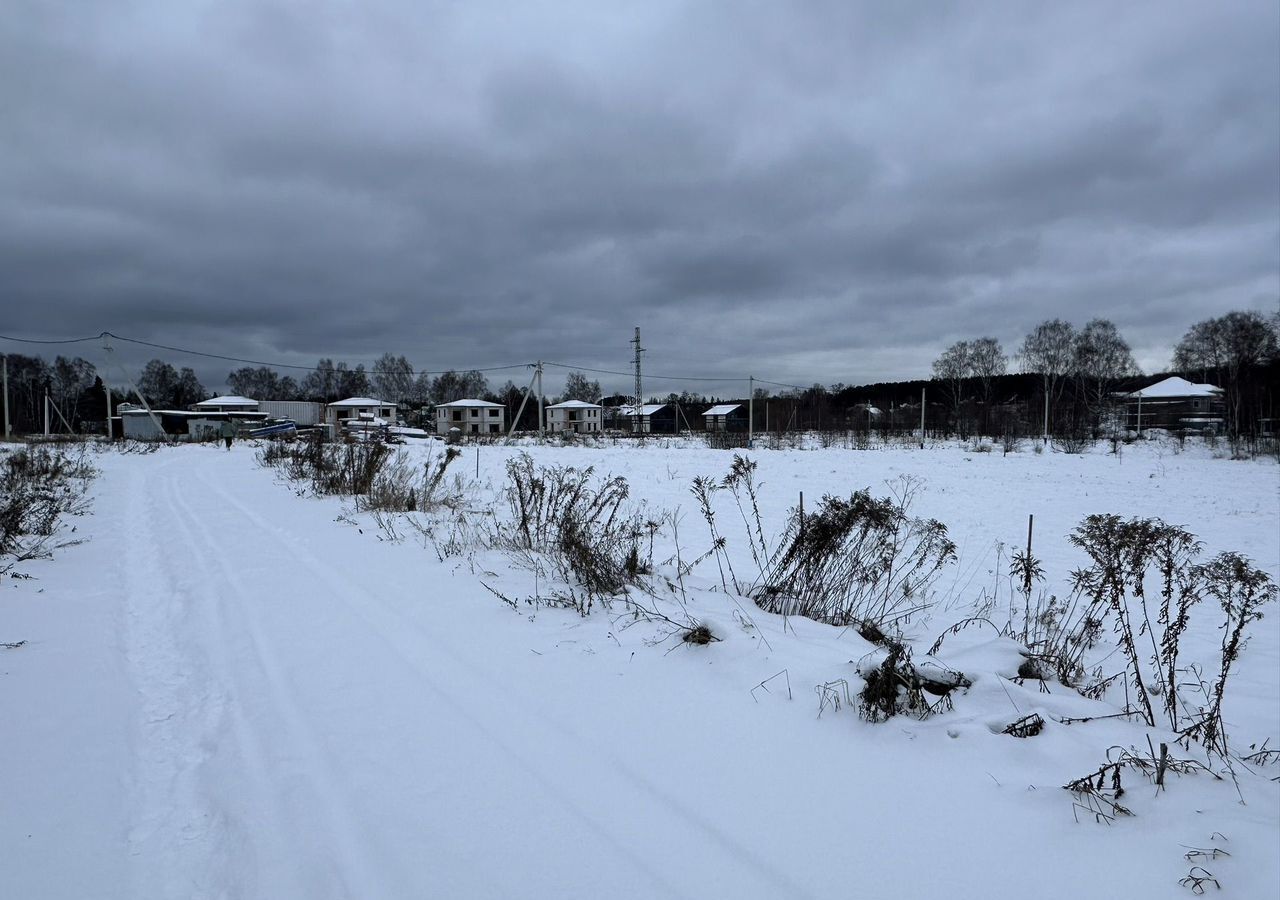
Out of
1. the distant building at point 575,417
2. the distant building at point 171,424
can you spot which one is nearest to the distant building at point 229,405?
the distant building at point 171,424

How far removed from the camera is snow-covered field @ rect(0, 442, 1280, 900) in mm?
2156

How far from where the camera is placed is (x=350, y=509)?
9742mm

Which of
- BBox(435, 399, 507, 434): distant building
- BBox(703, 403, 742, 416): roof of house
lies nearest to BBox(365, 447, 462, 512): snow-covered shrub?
BBox(435, 399, 507, 434): distant building

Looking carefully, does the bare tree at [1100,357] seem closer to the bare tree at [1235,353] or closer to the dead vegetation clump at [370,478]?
the bare tree at [1235,353]

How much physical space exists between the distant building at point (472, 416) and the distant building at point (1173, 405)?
2360 inches

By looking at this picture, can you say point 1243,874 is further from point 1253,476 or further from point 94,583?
point 1253,476

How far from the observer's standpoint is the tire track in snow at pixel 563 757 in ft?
7.20

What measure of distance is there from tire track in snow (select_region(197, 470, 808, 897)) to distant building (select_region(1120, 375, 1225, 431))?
173 ft

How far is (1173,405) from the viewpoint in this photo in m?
51.2

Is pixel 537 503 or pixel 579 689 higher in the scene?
pixel 537 503

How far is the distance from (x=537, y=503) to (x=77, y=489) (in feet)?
37.6

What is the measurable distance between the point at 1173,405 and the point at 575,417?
214 feet

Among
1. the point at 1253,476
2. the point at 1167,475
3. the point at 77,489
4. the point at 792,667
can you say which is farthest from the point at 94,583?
the point at 1253,476

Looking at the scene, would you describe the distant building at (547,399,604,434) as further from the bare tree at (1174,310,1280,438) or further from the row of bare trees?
the bare tree at (1174,310,1280,438)
